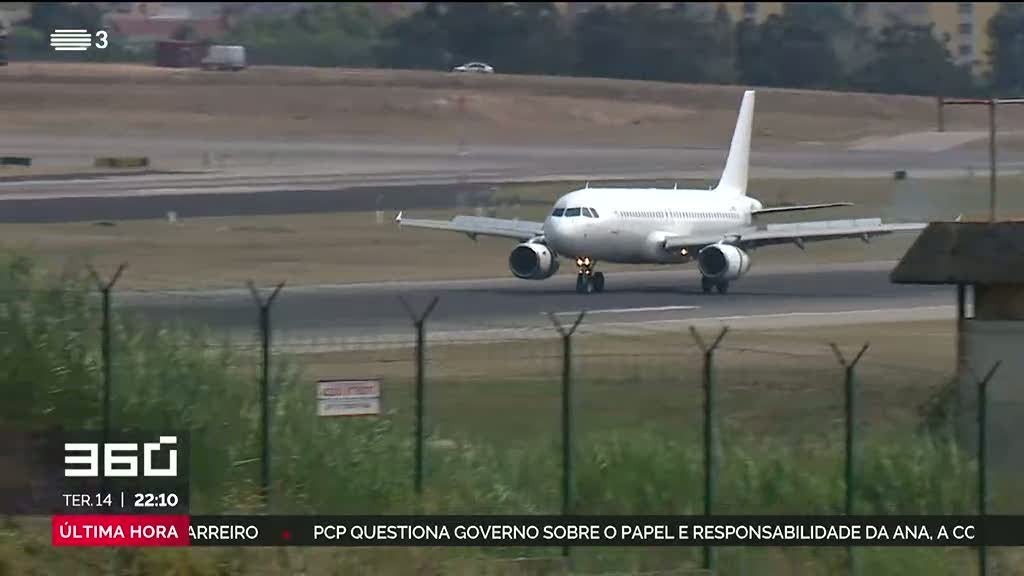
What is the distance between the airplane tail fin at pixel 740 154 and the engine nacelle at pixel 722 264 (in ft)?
6.77

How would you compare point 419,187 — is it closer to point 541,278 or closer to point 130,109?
point 541,278

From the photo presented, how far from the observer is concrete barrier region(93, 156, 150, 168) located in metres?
32.3

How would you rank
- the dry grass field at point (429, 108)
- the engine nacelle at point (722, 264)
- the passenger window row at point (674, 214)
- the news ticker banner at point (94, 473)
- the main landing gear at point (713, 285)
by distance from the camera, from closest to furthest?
the news ticker banner at point (94, 473) → the dry grass field at point (429, 108) → the main landing gear at point (713, 285) → the engine nacelle at point (722, 264) → the passenger window row at point (674, 214)

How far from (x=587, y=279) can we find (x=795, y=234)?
5.93 meters

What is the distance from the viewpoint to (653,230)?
5216 centimetres

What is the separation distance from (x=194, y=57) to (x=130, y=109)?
1201 millimetres

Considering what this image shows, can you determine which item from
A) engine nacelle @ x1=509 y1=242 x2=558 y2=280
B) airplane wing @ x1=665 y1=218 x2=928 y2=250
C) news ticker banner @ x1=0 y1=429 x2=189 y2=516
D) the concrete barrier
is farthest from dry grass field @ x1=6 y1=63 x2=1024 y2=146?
engine nacelle @ x1=509 y1=242 x2=558 y2=280

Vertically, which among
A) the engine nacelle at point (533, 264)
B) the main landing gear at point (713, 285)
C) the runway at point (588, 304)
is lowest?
the runway at point (588, 304)

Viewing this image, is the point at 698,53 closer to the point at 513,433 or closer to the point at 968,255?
the point at 968,255

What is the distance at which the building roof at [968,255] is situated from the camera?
76.3ft

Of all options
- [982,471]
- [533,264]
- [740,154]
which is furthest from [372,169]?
[982,471]

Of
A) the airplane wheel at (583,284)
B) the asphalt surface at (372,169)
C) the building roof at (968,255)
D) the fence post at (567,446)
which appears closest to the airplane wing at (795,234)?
the airplane wheel at (583,284)

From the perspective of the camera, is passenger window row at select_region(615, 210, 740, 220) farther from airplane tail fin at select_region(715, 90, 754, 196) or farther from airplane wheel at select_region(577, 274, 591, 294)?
airplane wheel at select_region(577, 274, 591, 294)

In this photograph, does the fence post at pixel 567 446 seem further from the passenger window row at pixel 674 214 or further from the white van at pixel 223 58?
the passenger window row at pixel 674 214
